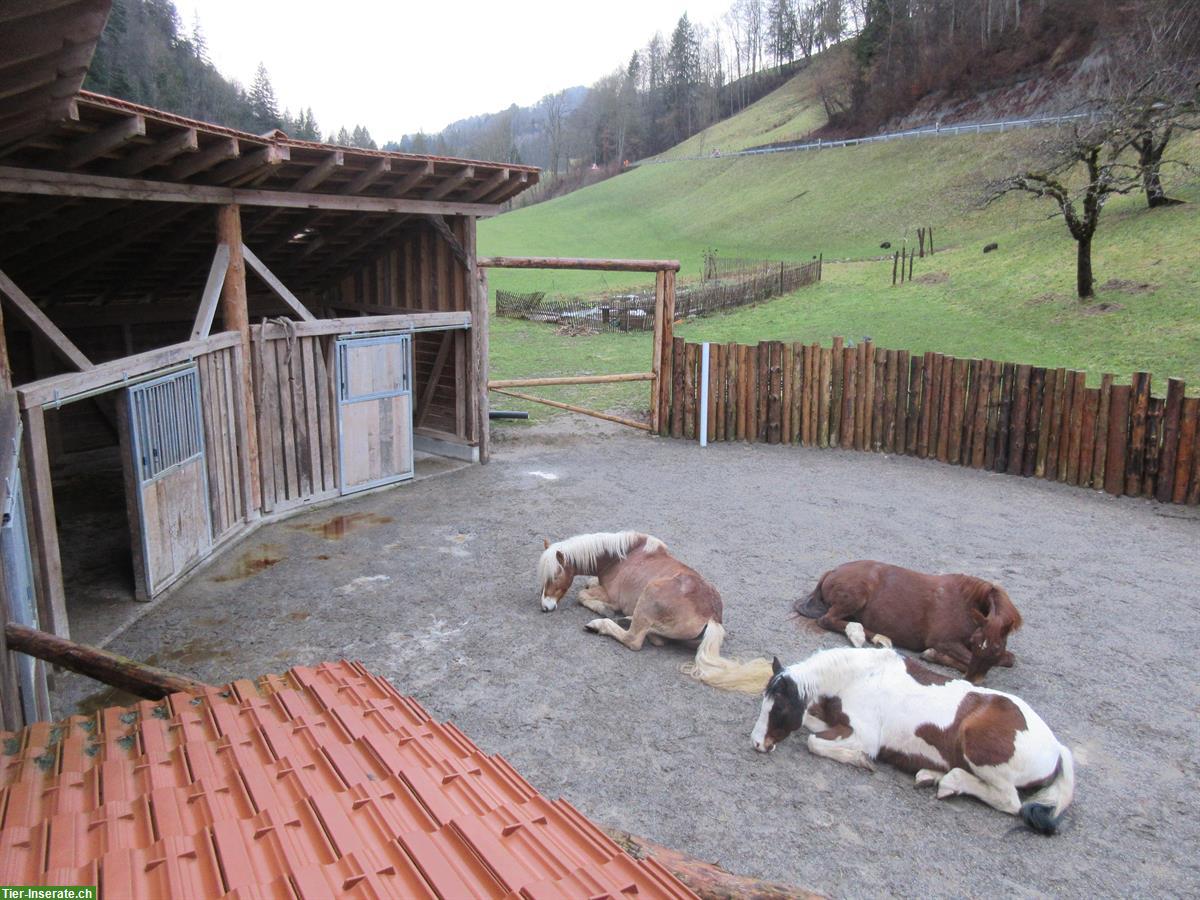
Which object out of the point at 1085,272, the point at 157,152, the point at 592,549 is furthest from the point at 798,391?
the point at 1085,272

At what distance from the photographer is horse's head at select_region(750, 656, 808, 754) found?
530 cm

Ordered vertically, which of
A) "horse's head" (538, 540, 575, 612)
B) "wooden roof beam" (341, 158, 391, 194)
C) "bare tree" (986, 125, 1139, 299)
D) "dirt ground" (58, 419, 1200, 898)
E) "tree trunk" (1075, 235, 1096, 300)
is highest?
"bare tree" (986, 125, 1139, 299)

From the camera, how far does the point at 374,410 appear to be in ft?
37.1

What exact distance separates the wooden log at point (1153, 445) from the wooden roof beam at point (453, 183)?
9213 millimetres

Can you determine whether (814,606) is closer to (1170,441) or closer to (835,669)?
(835,669)

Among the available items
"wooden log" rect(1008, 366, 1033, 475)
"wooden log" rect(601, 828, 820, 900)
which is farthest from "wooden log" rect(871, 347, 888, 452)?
"wooden log" rect(601, 828, 820, 900)

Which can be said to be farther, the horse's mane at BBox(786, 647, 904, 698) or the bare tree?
the bare tree

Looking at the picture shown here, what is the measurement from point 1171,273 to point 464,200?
17.8 metres

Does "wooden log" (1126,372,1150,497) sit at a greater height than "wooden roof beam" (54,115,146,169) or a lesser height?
lesser

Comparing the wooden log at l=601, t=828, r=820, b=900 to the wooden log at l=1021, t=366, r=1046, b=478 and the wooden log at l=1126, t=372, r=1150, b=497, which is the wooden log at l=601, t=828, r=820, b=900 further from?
the wooden log at l=1021, t=366, r=1046, b=478

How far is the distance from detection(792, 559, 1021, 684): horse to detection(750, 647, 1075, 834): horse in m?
1.25

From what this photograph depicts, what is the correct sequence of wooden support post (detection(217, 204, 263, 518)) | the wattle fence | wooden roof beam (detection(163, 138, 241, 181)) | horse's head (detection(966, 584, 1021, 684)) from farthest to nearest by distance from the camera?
the wattle fence
wooden support post (detection(217, 204, 263, 518))
wooden roof beam (detection(163, 138, 241, 181))
horse's head (detection(966, 584, 1021, 684))

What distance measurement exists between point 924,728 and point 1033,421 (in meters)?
8.16

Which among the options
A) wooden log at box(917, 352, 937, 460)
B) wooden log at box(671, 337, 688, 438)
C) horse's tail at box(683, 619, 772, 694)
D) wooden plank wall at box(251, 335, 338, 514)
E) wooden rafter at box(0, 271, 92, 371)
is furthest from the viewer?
wooden log at box(671, 337, 688, 438)
